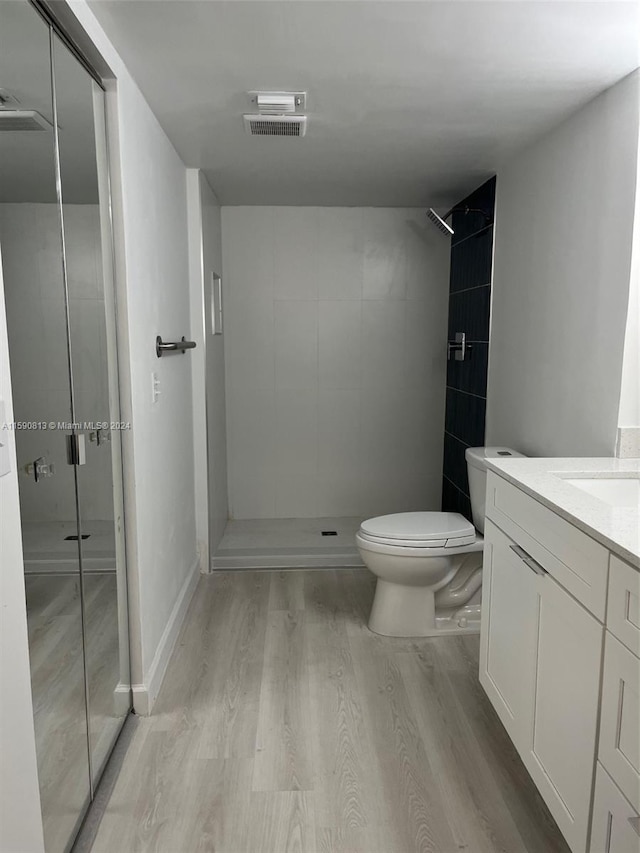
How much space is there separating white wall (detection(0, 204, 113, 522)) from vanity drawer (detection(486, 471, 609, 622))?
1.17m

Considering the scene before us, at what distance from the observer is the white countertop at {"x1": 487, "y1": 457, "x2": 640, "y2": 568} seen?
1.26 meters

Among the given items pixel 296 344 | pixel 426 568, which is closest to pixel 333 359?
pixel 296 344

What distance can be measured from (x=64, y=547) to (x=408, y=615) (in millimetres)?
1623

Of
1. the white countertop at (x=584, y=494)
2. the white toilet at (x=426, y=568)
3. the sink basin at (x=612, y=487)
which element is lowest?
the white toilet at (x=426, y=568)

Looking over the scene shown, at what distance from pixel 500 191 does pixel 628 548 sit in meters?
2.30

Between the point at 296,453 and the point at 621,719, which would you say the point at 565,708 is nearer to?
the point at 621,719

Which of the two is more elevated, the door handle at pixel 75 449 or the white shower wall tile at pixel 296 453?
the door handle at pixel 75 449

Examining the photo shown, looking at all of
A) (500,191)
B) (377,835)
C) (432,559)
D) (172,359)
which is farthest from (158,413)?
(500,191)

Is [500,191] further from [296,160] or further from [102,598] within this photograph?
[102,598]

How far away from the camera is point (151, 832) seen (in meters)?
1.65

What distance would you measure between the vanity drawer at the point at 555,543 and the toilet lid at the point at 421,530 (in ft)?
2.23

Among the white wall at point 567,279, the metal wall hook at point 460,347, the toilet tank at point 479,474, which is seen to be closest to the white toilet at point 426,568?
the toilet tank at point 479,474

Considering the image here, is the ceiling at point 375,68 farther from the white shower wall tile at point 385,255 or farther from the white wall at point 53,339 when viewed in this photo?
the white shower wall tile at point 385,255

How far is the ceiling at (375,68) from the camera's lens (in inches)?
61.7
